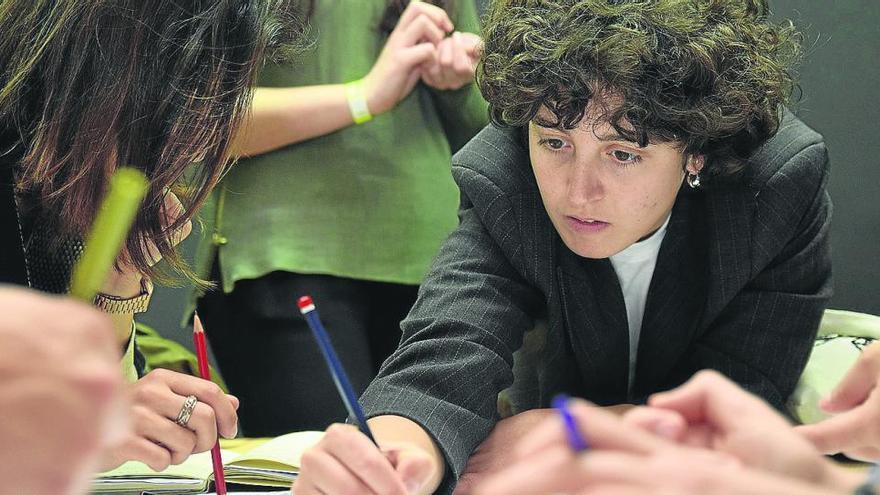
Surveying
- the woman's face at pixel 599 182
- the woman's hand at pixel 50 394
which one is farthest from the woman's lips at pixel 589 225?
the woman's hand at pixel 50 394

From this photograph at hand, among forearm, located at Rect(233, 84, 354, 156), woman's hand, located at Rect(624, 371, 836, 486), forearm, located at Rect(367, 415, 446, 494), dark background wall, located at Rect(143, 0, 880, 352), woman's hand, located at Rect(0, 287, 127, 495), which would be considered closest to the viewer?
woman's hand, located at Rect(0, 287, 127, 495)

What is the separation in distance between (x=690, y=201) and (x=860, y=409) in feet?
1.88

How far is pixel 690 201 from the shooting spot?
1.53 m

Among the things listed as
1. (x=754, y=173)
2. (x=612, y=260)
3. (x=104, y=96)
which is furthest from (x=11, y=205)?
(x=754, y=173)

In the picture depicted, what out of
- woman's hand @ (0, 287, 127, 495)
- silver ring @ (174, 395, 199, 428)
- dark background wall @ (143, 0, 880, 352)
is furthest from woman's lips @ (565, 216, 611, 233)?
dark background wall @ (143, 0, 880, 352)

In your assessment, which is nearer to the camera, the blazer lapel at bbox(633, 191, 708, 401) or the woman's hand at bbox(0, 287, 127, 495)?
the woman's hand at bbox(0, 287, 127, 495)

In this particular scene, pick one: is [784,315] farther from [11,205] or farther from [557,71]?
[11,205]

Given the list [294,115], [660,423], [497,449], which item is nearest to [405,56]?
[294,115]

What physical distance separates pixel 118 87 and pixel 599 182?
562 mm

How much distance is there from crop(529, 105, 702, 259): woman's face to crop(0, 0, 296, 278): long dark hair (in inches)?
15.0

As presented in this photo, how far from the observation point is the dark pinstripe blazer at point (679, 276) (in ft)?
4.83

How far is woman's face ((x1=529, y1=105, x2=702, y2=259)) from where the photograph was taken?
4.47 ft

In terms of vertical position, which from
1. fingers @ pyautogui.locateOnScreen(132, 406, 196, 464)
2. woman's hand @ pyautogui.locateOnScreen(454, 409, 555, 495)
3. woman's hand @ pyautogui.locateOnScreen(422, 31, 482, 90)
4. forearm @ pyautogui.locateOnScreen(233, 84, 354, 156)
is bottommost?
woman's hand @ pyautogui.locateOnScreen(454, 409, 555, 495)

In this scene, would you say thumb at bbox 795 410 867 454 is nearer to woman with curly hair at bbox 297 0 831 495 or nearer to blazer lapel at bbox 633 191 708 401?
woman with curly hair at bbox 297 0 831 495
